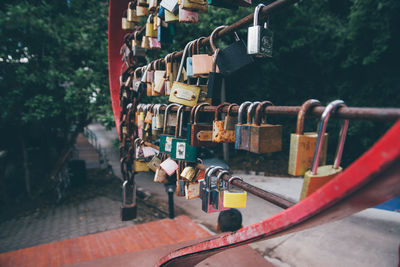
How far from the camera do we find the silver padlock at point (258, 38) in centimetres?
106

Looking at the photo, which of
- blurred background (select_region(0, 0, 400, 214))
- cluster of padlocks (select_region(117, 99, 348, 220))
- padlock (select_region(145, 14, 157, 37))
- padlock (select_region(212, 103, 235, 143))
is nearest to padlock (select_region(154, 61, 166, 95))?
cluster of padlocks (select_region(117, 99, 348, 220))

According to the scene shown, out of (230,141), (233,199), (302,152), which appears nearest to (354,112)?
(302,152)

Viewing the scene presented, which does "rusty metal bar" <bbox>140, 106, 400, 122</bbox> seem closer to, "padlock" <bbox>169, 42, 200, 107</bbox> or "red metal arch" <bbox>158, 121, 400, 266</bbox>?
"red metal arch" <bbox>158, 121, 400, 266</bbox>

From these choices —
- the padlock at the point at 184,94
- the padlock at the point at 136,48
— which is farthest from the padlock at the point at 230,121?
the padlock at the point at 136,48

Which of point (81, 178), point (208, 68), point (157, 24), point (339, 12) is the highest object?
Result: point (339, 12)

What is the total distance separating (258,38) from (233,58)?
0.76ft

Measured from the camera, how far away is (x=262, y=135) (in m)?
1.04

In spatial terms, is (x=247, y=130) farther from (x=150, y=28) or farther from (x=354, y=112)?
(x=150, y=28)

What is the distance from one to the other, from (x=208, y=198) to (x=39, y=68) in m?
6.92

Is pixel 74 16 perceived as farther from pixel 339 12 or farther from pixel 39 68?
pixel 339 12

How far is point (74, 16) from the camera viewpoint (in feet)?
23.4

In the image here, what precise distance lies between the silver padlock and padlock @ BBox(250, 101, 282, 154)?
247mm

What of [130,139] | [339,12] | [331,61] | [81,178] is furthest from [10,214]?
[339,12]

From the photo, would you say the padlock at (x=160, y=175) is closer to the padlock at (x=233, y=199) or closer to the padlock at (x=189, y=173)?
the padlock at (x=189, y=173)
